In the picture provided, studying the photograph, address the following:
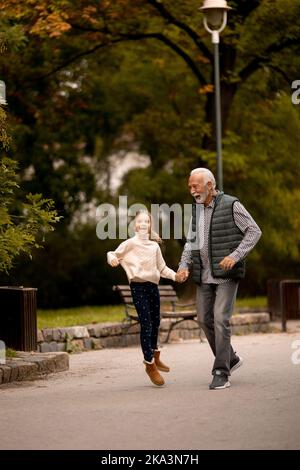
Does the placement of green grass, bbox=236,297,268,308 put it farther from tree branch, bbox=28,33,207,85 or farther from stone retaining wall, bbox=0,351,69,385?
stone retaining wall, bbox=0,351,69,385

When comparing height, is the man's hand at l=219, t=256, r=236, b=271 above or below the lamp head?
below

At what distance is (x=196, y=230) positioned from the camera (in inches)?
444

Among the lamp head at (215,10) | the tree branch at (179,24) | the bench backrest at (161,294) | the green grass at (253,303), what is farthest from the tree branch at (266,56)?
the bench backrest at (161,294)

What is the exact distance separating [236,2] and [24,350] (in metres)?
12.4

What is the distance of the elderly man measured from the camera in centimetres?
1095

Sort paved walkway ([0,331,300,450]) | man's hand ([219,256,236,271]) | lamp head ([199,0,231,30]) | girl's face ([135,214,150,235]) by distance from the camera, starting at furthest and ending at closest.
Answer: lamp head ([199,0,231,30]) → girl's face ([135,214,150,235]) → man's hand ([219,256,236,271]) → paved walkway ([0,331,300,450])

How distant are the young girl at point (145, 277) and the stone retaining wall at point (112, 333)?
4718 millimetres

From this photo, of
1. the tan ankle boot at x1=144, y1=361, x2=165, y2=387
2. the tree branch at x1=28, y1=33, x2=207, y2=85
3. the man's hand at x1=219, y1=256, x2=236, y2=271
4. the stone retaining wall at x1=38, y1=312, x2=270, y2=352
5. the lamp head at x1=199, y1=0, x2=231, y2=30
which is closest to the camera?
the man's hand at x1=219, y1=256, x2=236, y2=271

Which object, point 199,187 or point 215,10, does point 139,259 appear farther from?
point 215,10

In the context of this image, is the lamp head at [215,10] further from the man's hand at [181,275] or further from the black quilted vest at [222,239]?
the man's hand at [181,275]

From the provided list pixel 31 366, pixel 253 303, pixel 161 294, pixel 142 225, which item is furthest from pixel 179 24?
pixel 142 225

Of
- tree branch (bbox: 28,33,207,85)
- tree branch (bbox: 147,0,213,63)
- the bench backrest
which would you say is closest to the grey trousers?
the bench backrest

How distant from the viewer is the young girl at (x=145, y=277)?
1136 centimetres

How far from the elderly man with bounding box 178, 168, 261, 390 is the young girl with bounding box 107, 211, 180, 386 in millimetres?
351
